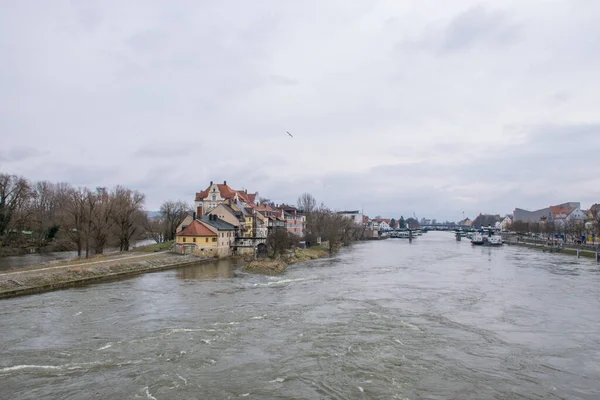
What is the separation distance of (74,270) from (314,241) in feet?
163

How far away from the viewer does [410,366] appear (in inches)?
515

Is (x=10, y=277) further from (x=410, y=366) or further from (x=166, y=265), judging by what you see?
Result: (x=410, y=366)

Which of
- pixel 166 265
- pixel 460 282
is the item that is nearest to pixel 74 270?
pixel 166 265

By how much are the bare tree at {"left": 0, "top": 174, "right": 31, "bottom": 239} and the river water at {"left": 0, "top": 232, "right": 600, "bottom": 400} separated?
115 ft

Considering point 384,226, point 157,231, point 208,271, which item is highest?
point 384,226

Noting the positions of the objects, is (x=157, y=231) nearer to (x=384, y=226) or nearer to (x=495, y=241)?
(x=495, y=241)

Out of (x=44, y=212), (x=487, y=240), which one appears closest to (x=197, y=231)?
(x=44, y=212)

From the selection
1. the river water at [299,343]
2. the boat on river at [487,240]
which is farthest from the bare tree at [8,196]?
the boat on river at [487,240]

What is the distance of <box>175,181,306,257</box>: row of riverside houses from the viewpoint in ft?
156

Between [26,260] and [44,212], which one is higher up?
[44,212]

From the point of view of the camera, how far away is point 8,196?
54.7 metres

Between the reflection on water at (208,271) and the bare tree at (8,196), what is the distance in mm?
29627

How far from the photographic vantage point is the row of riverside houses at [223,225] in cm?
4753

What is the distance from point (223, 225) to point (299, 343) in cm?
3831
